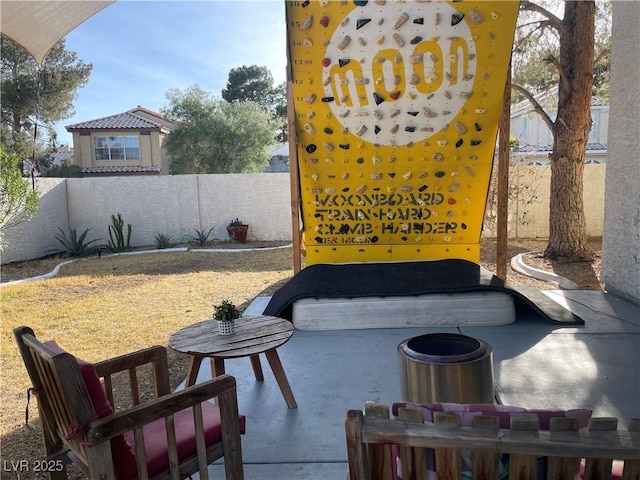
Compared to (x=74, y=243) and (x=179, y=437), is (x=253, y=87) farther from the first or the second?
(x=179, y=437)

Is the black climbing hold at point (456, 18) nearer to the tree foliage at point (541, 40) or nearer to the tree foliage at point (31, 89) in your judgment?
the tree foliage at point (541, 40)

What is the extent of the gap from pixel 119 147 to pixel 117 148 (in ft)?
0.35

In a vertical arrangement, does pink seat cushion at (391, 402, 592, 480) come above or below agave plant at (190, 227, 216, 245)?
above

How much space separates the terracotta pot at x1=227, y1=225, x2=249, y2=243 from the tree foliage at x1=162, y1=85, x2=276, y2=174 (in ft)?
24.8

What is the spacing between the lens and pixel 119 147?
2116cm

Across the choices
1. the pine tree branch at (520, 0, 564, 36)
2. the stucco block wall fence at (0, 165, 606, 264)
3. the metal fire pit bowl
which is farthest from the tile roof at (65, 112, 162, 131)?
the metal fire pit bowl

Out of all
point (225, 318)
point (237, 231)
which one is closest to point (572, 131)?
point (225, 318)

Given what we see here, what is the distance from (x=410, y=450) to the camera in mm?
1185

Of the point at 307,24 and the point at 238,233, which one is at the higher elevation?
the point at 307,24

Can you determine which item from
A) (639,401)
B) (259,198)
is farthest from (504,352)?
(259,198)

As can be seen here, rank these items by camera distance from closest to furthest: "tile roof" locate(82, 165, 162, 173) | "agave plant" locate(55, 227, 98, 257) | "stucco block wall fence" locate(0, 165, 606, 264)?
1. "agave plant" locate(55, 227, 98, 257)
2. "stucco block wall fence" locate(0, 165, 606, 264)
3. "tile roof" locate(82, 165, 162, 173)

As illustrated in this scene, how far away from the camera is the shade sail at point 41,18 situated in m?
2.98

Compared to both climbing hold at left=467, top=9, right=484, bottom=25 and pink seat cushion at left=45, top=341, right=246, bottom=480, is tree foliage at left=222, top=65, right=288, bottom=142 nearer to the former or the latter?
climbing hold at left=467, top=9, right=484, bottom=25

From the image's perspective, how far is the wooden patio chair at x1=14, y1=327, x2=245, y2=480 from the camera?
1.51m
